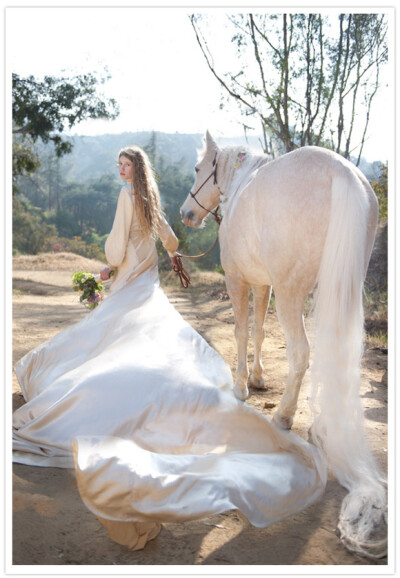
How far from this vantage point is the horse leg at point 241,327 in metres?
3.83

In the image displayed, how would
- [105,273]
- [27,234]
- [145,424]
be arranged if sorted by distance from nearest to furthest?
[145,424]
[105,273]
[27,234]

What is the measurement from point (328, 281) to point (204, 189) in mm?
1997

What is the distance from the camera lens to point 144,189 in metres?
3.38

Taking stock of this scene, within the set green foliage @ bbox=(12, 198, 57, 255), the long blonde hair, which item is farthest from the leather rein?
green foliage @ bbox=(12, 198, 57, 255)

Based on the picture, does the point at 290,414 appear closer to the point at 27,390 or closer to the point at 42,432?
the point at 42,432

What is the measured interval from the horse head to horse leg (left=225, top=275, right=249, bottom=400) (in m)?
0.77

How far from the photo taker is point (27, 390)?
134 inches

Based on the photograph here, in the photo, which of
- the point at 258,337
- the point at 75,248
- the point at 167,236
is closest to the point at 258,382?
the point at 258,337

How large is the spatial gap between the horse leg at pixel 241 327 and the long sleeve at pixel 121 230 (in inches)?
35.8

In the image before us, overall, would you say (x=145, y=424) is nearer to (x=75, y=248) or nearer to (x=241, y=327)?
(x=241, y=327)

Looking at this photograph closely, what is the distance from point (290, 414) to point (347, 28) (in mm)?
8687

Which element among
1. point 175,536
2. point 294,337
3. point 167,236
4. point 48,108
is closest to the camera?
point 175,536

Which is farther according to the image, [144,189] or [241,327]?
[241,327]

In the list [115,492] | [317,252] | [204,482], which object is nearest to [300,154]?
[317,252]
